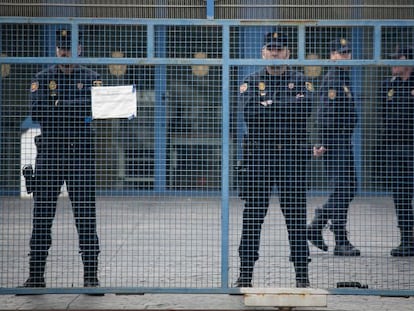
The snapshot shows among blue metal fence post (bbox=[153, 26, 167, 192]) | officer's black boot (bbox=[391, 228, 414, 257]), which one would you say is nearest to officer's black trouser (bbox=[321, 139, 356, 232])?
officer's black boot (bbox=[391, 228, 414, 257])

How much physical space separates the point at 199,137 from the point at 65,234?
3.69 metres

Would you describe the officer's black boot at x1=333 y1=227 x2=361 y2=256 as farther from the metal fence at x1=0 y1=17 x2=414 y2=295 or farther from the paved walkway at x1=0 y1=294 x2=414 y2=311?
the paved walkway at x1=0 y1=294 x2=414 y2=311

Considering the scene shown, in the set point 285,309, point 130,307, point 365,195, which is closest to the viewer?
point 285,309

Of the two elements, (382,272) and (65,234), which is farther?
(65,234)

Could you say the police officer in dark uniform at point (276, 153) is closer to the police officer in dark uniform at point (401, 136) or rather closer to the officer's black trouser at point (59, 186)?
the police officer in dark uniform at point (401, 136)

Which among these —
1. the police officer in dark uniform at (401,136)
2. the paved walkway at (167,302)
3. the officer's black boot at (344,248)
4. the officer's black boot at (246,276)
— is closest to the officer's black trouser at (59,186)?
the paved walkway at (167,302)

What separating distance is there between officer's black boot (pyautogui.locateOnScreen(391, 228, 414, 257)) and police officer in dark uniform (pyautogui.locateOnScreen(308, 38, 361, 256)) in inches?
16.1

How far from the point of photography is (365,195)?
8.27 meters

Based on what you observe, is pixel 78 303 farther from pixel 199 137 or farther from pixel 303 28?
pixel 303 28

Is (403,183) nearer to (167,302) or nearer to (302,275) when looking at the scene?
(302,275)

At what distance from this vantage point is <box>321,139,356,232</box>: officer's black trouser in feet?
24.4

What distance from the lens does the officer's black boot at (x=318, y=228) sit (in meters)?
8.06

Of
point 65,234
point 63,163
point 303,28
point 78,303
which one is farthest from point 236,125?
point 65,234

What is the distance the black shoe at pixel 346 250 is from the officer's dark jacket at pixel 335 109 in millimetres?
1335
